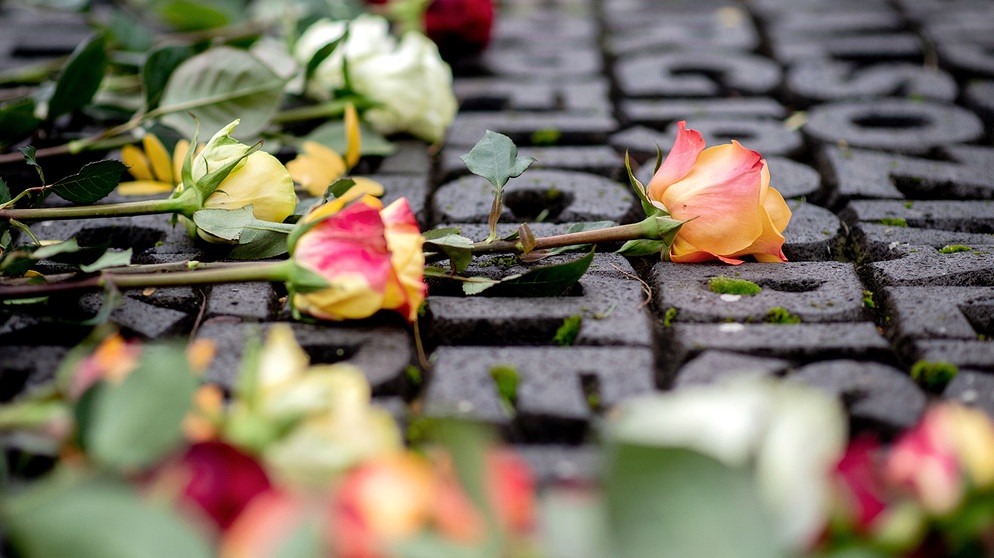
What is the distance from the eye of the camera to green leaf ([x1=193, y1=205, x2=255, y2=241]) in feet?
2.11

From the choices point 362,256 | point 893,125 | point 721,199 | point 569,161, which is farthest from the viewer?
point 893,125

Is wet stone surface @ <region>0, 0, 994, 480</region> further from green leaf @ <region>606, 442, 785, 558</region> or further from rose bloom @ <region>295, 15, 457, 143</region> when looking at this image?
green leaf @ <region>606, 442, 785, 558</region>

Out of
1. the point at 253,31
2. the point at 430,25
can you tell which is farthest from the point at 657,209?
the point at 253,31

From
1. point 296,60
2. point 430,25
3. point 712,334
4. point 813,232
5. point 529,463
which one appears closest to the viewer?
point 529,463

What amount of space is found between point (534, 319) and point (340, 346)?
0.47ft

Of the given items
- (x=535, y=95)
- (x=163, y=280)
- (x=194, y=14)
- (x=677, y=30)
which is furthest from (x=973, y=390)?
(x=194, y=14)

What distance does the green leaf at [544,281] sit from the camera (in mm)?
643

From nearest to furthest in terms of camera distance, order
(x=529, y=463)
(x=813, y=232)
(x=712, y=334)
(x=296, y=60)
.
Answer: (x=529, y=463) < (x=712, y=334) < (x=813, y=232) < (x=296, y=60)

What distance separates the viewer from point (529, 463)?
1.66 ft

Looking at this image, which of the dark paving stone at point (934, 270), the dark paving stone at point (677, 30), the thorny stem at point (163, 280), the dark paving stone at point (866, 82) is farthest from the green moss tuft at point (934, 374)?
the dark paving stone at point (677, 30)

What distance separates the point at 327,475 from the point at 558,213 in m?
0.56

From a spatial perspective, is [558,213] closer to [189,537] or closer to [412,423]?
[412,423]

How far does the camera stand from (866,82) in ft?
3.92

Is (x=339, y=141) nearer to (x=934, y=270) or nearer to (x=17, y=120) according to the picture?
(x=17, y=120)
